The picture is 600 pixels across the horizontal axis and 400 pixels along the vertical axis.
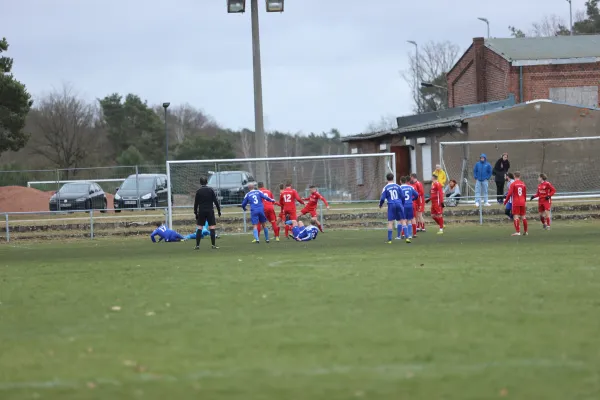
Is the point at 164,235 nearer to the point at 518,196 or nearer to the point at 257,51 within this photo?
the point at 257,51

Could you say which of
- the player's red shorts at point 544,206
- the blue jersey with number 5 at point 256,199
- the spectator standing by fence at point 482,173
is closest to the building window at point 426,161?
the spectator standing by fence at point 482,173

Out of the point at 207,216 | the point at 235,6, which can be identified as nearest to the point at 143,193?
the point at 235,6

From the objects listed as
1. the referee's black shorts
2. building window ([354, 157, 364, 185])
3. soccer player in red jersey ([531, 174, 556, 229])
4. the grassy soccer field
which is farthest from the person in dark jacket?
the grassy soccer field

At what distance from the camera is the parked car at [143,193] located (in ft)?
127

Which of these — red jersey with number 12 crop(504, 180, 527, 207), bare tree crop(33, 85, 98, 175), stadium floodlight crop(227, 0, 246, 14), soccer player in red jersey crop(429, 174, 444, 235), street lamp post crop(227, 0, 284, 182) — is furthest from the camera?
bare tree crop(33, 85, 98, 175)

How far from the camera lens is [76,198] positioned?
1532 inches

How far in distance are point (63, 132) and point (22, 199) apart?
31581 mm

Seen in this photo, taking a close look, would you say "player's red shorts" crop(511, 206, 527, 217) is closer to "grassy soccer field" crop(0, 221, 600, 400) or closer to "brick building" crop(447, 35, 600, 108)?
"grassy soccer field" crop(0, 221, 600, 400)

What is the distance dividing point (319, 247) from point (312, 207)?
19.4 ft

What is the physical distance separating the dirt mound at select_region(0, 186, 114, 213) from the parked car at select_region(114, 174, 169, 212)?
4.58 metres

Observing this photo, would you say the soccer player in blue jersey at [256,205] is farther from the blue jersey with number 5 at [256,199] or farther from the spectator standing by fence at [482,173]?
the spectator standing by fence at [482,173]

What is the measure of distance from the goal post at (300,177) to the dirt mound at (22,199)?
32.6ft

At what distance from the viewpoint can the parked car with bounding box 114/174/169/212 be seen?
Result: 3878 cm

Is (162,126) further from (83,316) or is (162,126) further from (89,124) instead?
(83,316)
